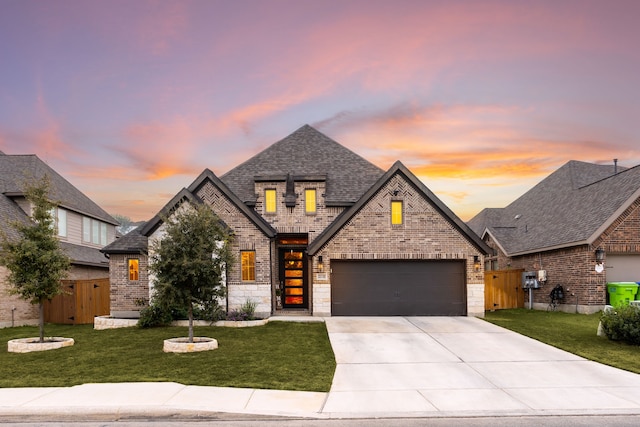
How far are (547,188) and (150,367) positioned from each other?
28860 millimetres

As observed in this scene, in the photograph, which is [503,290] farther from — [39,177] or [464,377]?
[39,177]

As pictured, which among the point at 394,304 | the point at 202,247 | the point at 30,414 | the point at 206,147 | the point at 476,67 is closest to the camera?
the point at 30,414

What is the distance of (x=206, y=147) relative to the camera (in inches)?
993

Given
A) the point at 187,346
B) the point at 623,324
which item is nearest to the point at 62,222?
the point at 187,346

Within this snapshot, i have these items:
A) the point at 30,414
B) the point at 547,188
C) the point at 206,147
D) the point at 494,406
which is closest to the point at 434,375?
the point at 494,406

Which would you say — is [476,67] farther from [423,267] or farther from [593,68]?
[423,267]

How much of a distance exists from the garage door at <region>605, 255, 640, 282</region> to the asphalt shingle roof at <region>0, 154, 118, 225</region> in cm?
2777

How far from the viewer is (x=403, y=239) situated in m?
20.9

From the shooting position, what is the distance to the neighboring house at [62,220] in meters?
21.9

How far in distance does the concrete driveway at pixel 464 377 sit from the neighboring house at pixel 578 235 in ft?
24.7

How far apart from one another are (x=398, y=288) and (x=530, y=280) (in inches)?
344

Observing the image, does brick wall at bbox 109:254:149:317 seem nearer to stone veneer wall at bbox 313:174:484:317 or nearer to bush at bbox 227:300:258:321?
bush at bbox 227:300:258:321

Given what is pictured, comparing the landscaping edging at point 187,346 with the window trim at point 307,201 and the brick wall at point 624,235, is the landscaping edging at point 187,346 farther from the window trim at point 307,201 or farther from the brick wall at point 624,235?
the brick wall at point 624,235

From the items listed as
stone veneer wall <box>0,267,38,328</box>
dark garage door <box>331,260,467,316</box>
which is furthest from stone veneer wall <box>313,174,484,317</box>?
stone veneer wall <box>0,267,38,328</box>
